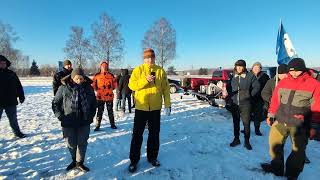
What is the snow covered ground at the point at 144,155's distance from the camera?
4.64 metres

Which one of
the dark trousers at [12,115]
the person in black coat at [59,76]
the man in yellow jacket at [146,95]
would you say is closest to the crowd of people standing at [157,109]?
the man in yellow jacket at [146,95]

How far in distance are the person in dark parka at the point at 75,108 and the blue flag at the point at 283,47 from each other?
18.0ft

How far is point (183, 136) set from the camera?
727 centimetres

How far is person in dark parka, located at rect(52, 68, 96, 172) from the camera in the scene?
175 inches

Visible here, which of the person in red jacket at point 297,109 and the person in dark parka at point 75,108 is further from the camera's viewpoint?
the person in dark parka at point 75,108

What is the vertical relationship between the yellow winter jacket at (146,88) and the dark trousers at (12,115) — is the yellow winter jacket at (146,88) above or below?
above

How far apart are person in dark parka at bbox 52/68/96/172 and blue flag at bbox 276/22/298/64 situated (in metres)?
5.49

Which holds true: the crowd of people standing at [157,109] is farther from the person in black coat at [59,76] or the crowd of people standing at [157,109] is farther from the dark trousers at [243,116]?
the person in black coat at [59,76]

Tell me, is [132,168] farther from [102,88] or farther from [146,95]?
[102,88]

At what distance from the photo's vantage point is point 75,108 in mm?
4461

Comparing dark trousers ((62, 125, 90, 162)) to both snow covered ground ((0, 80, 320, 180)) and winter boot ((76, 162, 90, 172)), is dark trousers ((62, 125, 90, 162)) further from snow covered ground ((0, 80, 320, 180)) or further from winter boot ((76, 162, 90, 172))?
snow covered ground ((0, 80, 320, 180))

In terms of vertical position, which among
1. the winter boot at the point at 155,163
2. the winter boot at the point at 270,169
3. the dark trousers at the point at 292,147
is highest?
the dark trousers at the point at 292,147

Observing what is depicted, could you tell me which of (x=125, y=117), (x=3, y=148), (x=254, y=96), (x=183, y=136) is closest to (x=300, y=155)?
(x=254, y=96)

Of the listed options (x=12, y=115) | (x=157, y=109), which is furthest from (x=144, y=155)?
(x=12, y=115)
